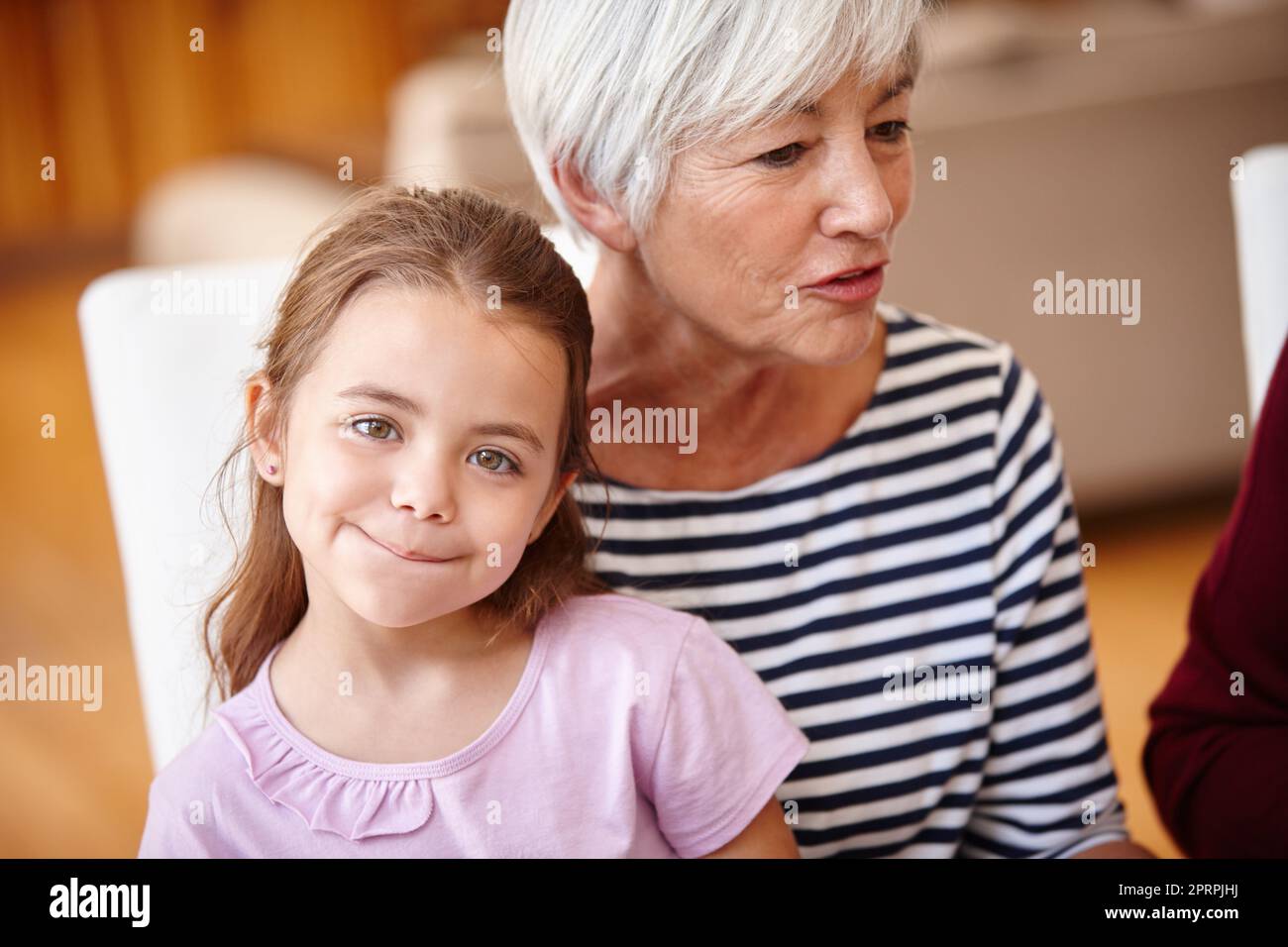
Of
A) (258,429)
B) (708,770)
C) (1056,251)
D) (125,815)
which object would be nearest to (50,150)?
(125,815)

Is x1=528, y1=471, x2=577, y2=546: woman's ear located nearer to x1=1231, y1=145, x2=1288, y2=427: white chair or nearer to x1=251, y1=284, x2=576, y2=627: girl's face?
x1=251, y1=284, x2=576, y2=627: girl's face

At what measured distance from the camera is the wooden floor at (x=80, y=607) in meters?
1.56

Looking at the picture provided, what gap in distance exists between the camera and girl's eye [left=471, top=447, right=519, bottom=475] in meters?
0.90

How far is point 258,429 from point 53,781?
780mm

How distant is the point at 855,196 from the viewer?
38.9 inches

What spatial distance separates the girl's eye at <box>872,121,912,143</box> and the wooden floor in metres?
0.85

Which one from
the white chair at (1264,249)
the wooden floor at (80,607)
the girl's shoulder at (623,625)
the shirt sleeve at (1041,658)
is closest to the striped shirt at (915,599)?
the shirt sleeve at (1041,658)

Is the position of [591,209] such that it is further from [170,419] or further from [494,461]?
[170,419]

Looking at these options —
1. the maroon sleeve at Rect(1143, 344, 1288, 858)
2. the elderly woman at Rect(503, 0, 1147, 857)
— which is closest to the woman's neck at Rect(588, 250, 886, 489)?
the elderly woman at Rect(503, 0, 1147, 857)

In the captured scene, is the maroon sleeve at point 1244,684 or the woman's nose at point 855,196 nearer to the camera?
the woman's nose at point 855,196

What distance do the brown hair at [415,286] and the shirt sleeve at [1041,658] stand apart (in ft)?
1.22

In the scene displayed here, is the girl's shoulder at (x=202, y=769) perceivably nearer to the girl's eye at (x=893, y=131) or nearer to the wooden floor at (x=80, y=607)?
the wooden floor at (x=80, y=607)

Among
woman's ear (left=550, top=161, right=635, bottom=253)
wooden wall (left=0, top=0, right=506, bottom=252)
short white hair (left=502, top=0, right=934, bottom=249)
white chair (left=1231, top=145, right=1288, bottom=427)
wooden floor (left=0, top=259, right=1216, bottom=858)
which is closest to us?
short white hair (left=502, top=0, right=934, bottom=249)
